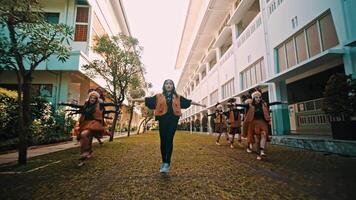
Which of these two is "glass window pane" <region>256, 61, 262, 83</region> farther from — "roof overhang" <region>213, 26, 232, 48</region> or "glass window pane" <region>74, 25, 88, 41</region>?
"glass window pane" <region>74, 25, 88, 41</region>

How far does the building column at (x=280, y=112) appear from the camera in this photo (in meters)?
10.8

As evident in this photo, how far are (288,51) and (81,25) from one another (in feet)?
47.8

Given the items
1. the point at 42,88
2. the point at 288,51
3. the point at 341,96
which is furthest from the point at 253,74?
the point at 42,88

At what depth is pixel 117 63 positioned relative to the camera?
1243 cm

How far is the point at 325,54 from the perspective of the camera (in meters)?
6.61

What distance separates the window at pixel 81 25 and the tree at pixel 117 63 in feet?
14.0

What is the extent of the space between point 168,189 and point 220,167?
1.89 m

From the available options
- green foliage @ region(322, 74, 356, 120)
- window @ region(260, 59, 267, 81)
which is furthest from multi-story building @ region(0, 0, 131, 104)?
green foliage @ region(322, 74, 356, 120)

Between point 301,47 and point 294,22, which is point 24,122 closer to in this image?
point 301,47

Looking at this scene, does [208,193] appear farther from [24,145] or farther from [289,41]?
[289,41]

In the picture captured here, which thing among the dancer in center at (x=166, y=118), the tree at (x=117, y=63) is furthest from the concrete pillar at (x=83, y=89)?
the dancer in center at (x=166, y=118)

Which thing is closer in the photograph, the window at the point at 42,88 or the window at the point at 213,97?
the window at the point at 42,88

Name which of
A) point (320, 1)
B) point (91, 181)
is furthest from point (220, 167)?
point (320, 1)

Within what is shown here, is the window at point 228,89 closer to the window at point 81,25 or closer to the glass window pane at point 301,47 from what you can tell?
the glass window pane at point 301,47
